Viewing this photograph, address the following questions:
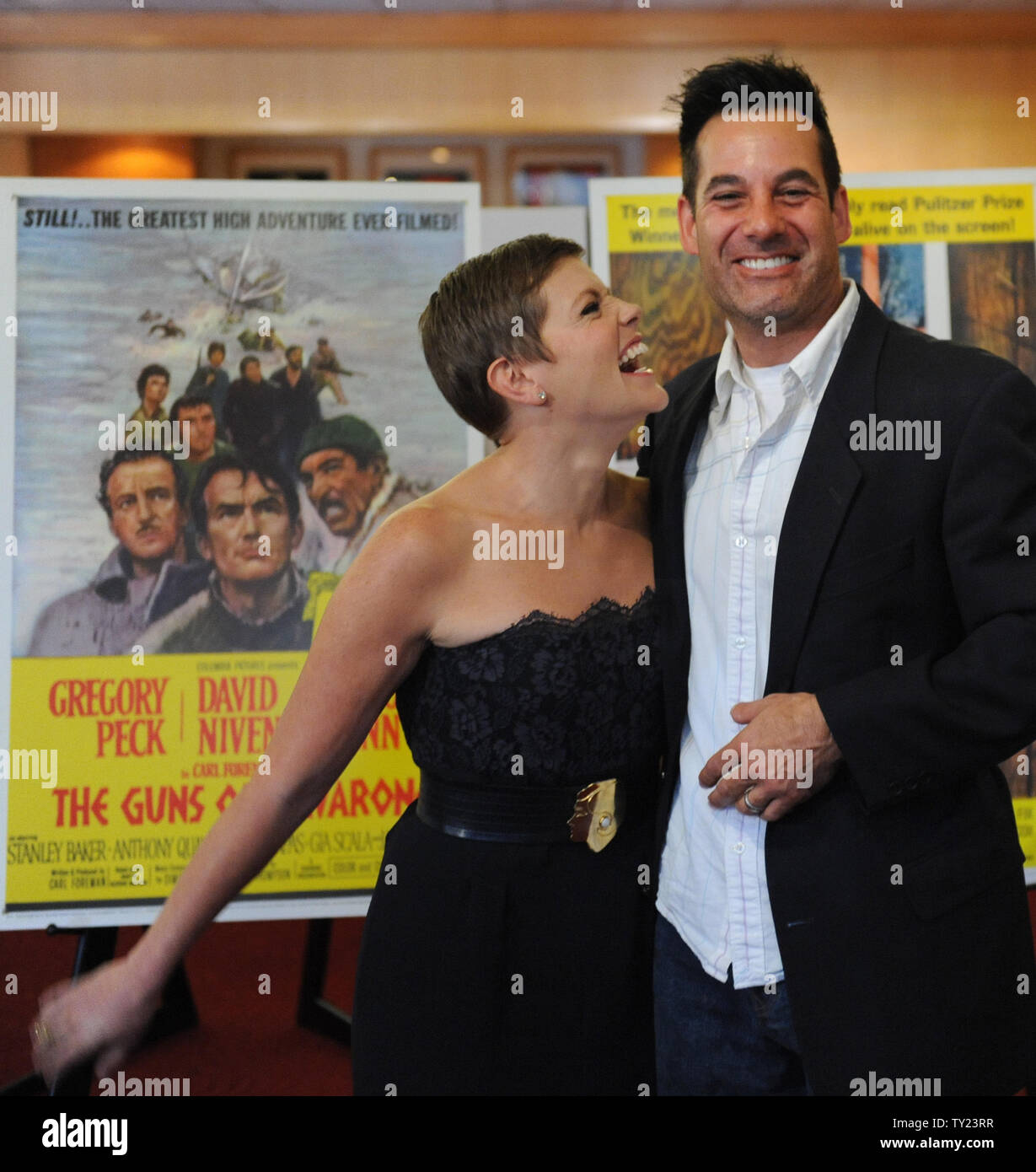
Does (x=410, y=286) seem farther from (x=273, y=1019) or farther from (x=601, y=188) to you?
(x=273, y=1019)

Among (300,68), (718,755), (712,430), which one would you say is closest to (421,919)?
(718,755)

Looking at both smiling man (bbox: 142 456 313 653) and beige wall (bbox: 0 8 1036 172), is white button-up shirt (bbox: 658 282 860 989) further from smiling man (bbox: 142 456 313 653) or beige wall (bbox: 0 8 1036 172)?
beige wall (bbox: 0 8 1036 172)

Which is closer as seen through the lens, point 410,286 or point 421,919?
point 421,919

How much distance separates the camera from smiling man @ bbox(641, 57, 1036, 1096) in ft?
4.59

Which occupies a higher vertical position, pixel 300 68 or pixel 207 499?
pixel 300 68

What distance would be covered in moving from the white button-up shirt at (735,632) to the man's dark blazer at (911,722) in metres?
0.05

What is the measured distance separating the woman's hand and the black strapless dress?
14.6 inches

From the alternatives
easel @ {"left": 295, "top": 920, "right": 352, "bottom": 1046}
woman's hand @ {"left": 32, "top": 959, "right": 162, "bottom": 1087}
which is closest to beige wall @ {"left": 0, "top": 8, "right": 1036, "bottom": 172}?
easel @ {"left": 295, "top": 920, "right": 352, "bottom": 1046}

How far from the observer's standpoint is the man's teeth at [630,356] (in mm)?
1758

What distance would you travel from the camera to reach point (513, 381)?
68.6 inches

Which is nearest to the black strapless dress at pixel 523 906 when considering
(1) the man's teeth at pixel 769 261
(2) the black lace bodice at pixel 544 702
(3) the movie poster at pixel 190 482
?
(2) the black lace bodice at pixel 544 702

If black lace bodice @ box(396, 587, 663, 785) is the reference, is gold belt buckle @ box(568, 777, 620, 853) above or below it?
below

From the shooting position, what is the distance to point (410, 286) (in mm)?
2705
